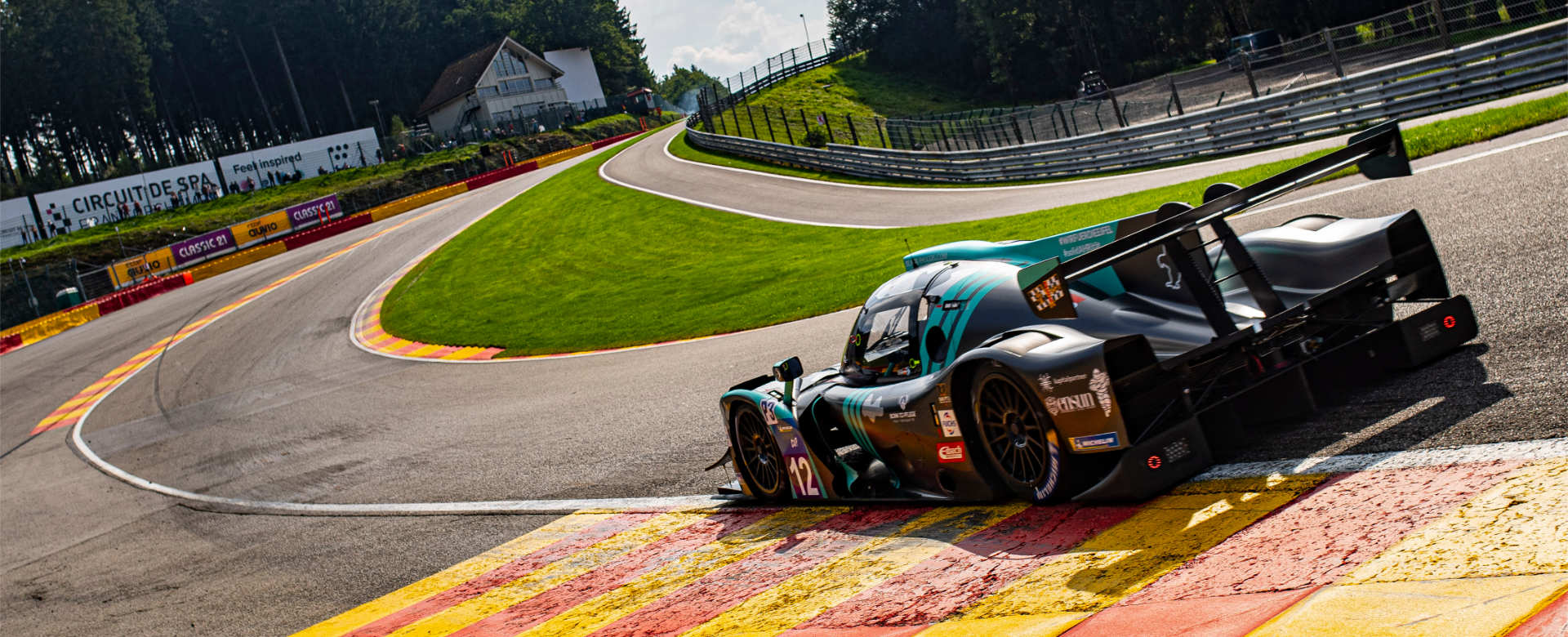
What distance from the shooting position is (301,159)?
2547 inches

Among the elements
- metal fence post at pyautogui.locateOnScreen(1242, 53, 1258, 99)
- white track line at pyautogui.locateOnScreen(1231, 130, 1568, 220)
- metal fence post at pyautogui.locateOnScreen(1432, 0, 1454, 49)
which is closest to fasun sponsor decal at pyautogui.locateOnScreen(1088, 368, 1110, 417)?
white track line at pyautogui.locateOnScreen(1231, 130, 1568, 220)

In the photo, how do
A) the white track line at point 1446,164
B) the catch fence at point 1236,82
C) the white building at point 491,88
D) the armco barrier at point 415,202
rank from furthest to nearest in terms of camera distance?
1. the white building at point 491,88
2. the armco barrier at point 415,202
3. the catch fence at point 1236,82
4. the white track line at point 1446,164

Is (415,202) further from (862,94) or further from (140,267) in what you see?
(862,94)

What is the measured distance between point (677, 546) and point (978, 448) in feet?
8.44

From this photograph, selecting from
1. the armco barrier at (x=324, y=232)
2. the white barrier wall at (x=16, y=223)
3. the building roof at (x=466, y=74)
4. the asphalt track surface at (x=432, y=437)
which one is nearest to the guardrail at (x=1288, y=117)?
the asphalt track surface at (x=432, y=437)

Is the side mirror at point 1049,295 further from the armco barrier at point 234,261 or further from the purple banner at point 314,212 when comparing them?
the purple banner at point 314,212

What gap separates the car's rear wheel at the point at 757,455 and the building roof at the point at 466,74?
8789cm

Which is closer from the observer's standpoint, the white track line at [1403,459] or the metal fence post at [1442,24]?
the white track line at [1403,459]

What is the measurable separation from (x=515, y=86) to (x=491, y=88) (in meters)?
3.27

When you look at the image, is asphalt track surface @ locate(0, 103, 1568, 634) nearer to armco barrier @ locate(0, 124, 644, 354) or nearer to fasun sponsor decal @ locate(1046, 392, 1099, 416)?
fasun sponsor decal @ locate(1046, 392, 1099, 416)

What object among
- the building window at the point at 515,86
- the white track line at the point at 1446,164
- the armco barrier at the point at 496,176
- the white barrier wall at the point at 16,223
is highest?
the building window at the point at 515,86

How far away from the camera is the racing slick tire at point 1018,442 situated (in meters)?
5.29

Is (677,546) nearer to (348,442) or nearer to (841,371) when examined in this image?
(841,371)

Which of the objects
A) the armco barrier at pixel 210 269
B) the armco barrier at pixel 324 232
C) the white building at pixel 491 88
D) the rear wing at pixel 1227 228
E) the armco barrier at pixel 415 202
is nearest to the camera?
the rear wing at pixel 1227 228
